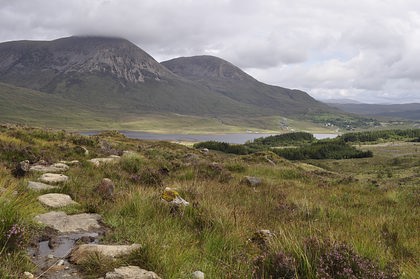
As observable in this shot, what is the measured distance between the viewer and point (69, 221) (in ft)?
20.6

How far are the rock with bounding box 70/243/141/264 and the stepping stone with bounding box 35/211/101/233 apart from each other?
4.48ft

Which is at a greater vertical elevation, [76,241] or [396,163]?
[76,241]

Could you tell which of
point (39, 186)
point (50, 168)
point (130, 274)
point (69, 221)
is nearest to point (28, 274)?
point (130, 274)

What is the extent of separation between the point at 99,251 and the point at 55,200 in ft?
12.5

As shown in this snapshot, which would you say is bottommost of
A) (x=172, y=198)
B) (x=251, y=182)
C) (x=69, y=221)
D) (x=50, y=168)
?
(x=251, y=182)

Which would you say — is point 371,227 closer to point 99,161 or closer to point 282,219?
A: point 282,219

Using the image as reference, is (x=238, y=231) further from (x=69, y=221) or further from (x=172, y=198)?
(x=69, y=221)

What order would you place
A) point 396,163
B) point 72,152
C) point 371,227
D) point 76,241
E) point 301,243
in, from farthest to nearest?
1. point 396,163
2. point 72,152
3. point 371,227
4. point 76,241
5. point 301,243

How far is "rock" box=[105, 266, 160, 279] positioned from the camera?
3.91 m

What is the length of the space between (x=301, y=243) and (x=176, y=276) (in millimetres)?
1676

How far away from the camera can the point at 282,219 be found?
7711 millimetres

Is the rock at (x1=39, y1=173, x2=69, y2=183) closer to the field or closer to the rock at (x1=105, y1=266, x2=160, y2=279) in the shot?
the field

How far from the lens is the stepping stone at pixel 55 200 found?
293 inches

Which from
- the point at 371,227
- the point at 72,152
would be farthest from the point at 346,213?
the point at 72,152
